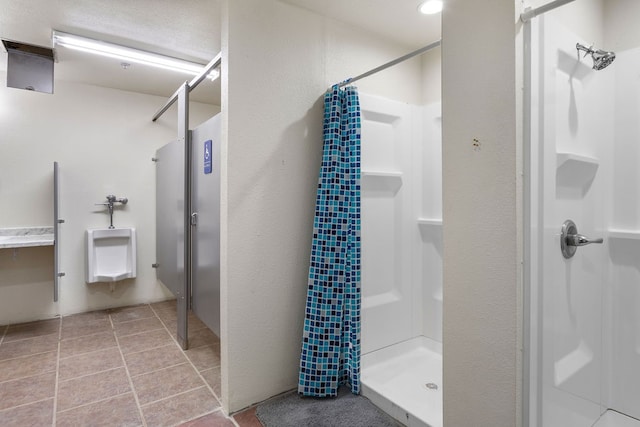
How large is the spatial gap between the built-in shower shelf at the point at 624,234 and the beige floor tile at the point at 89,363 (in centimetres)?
309

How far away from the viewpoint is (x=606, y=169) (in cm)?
170

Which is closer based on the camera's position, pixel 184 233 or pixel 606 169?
pixel 606 169

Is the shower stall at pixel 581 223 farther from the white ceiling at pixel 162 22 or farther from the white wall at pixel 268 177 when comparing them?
the white wall at pixel 268 177

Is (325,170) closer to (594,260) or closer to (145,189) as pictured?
(594,260)

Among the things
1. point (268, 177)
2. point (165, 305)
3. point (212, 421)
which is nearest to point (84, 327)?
point (165, 305)

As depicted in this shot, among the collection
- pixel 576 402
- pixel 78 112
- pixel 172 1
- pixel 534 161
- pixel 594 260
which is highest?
pixel 172 1

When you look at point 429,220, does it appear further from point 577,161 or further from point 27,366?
point 27,366

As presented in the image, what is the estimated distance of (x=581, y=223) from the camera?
1466mm

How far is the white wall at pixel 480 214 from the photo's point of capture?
1.10 m

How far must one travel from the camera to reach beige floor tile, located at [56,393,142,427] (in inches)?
68.6

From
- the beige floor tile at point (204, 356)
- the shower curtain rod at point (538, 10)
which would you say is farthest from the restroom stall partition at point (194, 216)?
the shower curtain rod at point (538, 10)

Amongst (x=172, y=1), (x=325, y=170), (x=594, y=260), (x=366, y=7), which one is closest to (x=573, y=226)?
(x=594, y=260)

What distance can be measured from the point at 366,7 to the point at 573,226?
160 cm

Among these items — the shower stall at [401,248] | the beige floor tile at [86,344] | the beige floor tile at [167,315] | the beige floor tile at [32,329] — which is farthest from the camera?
the beige floor tile at [167,315]
